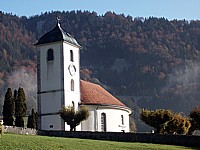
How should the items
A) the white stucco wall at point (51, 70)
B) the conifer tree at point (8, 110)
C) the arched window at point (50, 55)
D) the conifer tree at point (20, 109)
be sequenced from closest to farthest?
the conifer tree at point (8, 110), the conifer tree at point (20, 109), the white stucco wall at point (51, 70), the arched window at point (50, 55)

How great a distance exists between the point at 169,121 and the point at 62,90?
13642 millimetres

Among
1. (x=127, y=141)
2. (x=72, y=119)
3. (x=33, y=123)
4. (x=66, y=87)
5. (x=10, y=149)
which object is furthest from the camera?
(x=33, y=123)

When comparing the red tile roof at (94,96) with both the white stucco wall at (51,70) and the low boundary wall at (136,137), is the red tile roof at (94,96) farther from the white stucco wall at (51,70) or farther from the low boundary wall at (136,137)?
the low boundary wall at (136,137)

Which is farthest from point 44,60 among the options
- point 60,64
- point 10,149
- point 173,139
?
point 10,149

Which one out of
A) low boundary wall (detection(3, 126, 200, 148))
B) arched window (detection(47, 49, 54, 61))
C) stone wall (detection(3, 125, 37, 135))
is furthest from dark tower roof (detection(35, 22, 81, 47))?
stone wall (detection(3, 125, 37, 135))

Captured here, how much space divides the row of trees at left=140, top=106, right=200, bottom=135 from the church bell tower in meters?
9.87

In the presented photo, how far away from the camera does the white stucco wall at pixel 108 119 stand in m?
69.4

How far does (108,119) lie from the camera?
71250 mm

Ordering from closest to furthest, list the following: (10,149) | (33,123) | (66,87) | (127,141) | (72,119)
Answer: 1. (10,149)
2. (127,141)
3. (72,119)
4. (66,87)
5. (33,123)

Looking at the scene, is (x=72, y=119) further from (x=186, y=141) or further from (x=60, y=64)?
(x=186, y=141)

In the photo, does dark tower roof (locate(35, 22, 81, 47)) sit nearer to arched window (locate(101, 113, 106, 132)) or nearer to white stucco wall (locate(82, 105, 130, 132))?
white stucco wall (locate(82, 105, 130, 132))

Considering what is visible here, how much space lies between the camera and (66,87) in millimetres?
67188

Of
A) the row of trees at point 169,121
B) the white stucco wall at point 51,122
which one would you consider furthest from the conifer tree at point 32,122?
the row of trees at point 169,121

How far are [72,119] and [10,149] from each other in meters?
30.8
